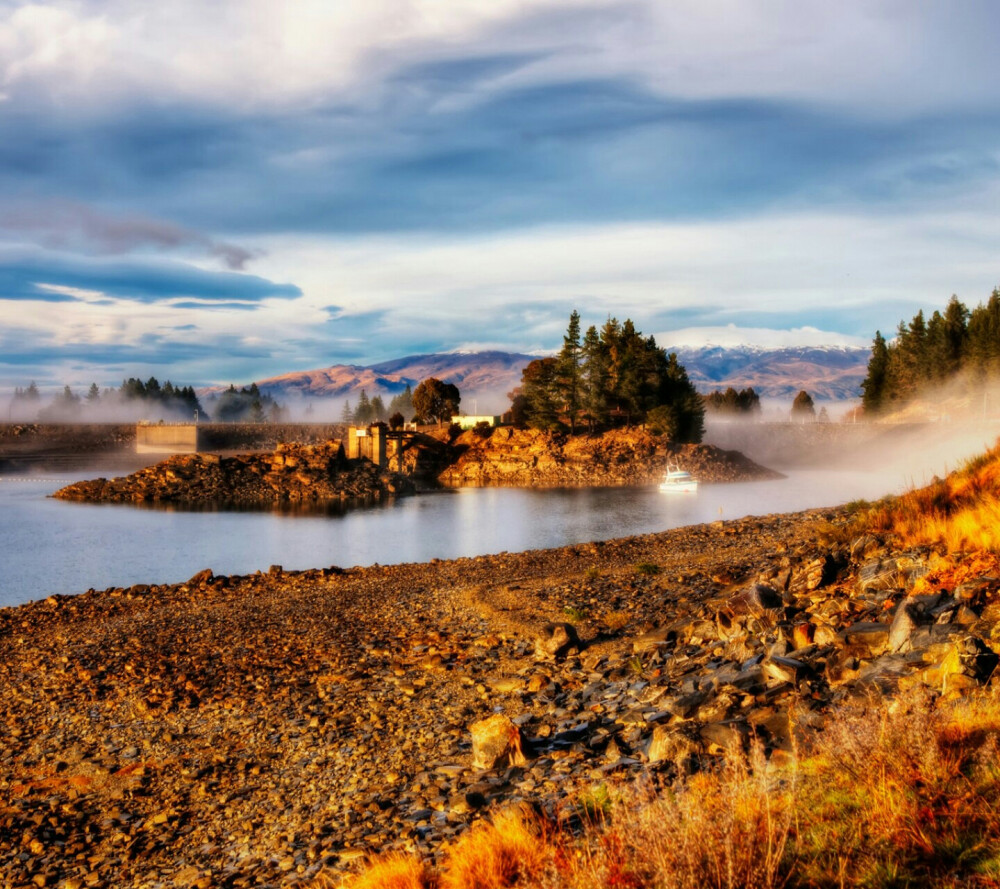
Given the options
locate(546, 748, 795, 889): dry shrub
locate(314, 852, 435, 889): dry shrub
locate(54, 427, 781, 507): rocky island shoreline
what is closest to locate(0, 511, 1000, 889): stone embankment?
locate(314, 852, 435, 889): dry shrub

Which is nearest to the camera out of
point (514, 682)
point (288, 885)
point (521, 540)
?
point (288, 885)

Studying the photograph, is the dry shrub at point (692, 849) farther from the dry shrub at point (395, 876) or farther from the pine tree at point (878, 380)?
the pine tree at point (878, 380)

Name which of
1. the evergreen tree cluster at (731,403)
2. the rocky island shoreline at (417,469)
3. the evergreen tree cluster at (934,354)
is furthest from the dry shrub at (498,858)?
the evergreen tree cluster at (731,403)

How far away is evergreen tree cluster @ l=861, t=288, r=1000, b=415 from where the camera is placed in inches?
3875

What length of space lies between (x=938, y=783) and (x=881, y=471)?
11055 centimetres

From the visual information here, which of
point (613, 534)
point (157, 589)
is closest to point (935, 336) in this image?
point (613, 534)

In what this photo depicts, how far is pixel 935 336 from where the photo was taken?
109 metres

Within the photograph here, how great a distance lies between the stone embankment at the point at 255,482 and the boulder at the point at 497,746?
66152 mm

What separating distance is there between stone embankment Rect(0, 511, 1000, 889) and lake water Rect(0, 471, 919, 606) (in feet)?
48.6

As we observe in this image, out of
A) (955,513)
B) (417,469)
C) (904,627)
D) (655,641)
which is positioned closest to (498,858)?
(904,627)

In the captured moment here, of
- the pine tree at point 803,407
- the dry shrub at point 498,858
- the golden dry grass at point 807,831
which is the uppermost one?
the pine tree at point 803,407

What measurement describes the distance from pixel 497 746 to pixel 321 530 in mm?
42518

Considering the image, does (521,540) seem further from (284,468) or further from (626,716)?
(284,468)

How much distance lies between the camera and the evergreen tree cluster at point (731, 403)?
170387mm
